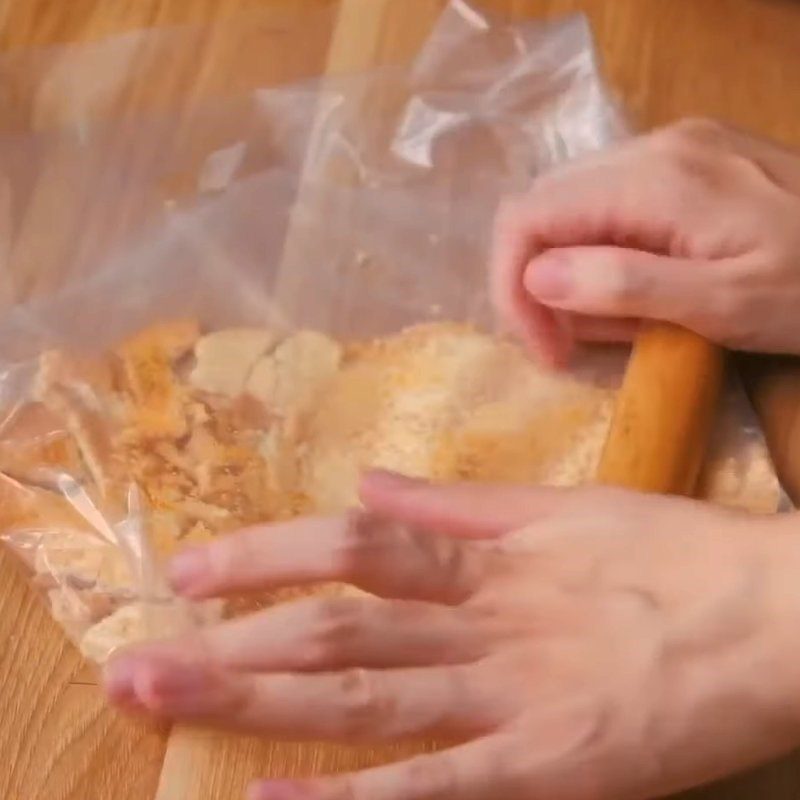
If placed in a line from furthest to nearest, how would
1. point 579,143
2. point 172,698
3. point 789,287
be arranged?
point 579,143, point 789,287, point 172,698

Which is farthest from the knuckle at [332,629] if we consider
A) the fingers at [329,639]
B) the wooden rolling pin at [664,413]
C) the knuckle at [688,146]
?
the knuckle at [688,146]

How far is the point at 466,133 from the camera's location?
70 cm

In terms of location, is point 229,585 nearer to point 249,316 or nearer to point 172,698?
point 172,698

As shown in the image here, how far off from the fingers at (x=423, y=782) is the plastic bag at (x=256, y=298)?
11cm

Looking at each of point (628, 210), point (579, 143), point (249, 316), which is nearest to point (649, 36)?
point (579, 143)

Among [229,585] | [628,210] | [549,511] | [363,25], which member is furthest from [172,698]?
[363,25]

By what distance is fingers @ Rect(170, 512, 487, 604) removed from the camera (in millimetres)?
456

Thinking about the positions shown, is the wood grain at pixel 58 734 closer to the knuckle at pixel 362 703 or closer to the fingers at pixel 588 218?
the knuckle at pixel 362 703

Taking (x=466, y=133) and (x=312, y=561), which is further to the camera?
(x=466, y=133)

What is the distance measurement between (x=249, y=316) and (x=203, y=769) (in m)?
0.23

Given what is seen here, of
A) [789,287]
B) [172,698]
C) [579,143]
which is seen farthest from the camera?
[579,143]

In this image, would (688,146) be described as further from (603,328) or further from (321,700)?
(321,700)

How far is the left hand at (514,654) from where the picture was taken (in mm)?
434

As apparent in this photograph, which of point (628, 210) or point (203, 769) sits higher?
point (628, 210)
